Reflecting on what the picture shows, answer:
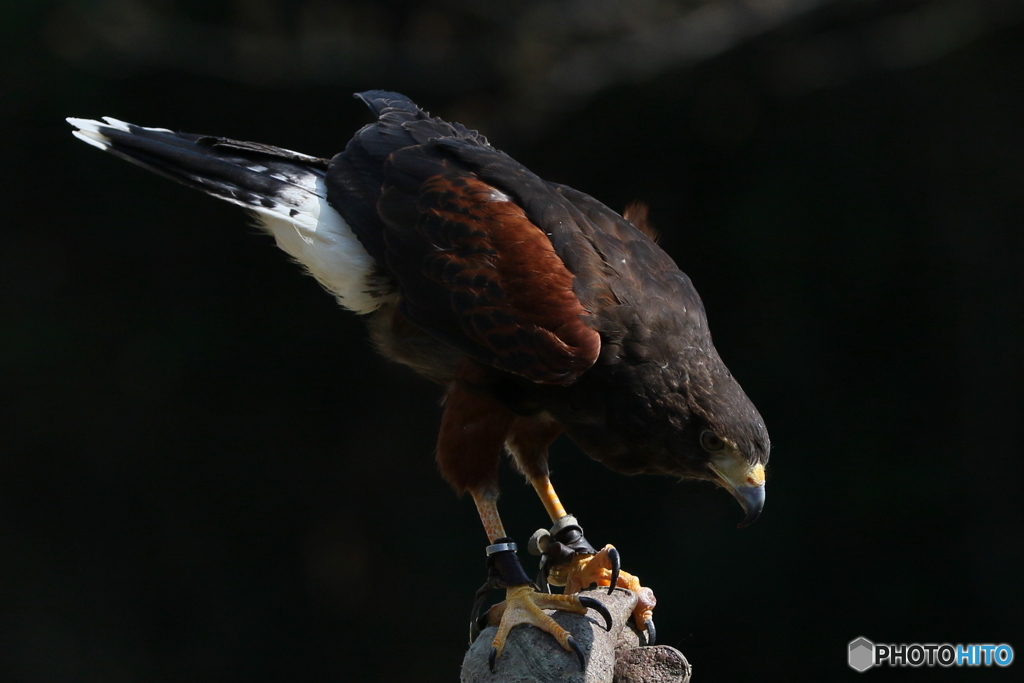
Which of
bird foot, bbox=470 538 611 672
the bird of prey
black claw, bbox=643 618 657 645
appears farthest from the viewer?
black claw, bbox=643 618 657 645

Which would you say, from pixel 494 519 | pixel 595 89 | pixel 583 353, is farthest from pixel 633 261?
pixel 595 89

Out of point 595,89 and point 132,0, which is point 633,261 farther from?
point 132,0

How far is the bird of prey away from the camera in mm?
2486

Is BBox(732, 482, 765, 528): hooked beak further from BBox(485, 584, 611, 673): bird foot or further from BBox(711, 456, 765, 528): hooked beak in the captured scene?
BBox(485, 584, 611, 673): bird foot

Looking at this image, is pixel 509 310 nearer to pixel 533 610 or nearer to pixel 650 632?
pixel 533 610

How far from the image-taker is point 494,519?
271cm

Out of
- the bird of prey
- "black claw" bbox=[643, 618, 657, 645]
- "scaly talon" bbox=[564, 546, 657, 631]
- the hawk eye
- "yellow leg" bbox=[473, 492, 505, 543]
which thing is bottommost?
"black claw" bbox=[643, 618, 657, 645]

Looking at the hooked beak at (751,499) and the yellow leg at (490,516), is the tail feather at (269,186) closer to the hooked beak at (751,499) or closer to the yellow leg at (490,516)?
the yellow leg at (490,516)

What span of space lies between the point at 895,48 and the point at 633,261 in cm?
307

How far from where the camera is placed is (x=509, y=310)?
8.32ft

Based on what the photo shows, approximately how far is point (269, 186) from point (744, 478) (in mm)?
1500

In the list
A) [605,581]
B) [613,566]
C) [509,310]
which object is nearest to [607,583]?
[605,581]

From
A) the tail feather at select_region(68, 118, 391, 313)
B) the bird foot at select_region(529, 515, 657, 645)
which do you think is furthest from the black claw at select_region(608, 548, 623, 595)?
the tail feather at select_region(68, 118, 391, 313)

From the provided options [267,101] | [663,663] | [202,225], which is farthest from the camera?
[202,225]
